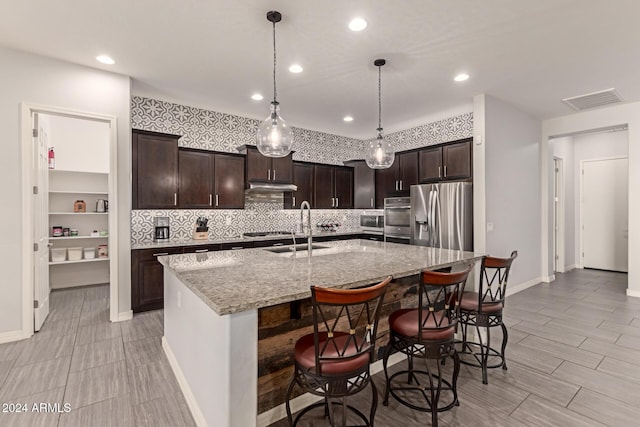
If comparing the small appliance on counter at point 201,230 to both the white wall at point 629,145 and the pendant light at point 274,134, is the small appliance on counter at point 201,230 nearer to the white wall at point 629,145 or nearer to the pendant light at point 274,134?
the pendant light at point 274,134

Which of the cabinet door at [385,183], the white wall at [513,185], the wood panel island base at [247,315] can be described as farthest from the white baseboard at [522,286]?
the wood panel island base at [247,315]

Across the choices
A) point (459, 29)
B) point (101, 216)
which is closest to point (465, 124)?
point (459, 29)

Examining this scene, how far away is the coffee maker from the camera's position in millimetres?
4492

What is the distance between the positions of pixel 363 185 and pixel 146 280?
4.34 meters

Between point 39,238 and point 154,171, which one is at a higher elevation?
point 154,171

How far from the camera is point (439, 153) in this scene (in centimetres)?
509

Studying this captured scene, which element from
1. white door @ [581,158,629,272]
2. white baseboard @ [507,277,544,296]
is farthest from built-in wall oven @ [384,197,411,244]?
white door @ [581,158,629,272]

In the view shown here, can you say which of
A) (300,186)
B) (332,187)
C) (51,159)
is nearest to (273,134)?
(300,186)

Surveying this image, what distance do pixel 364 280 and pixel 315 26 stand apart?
2.29 m

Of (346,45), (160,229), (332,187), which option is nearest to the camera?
(346,45)

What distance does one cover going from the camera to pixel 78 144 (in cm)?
529

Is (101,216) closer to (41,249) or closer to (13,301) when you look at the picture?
(41,249)

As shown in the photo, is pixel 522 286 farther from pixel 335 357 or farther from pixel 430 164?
pixel 335 357

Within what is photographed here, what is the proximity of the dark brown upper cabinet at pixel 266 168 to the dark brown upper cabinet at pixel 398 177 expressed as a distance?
6.25ft
